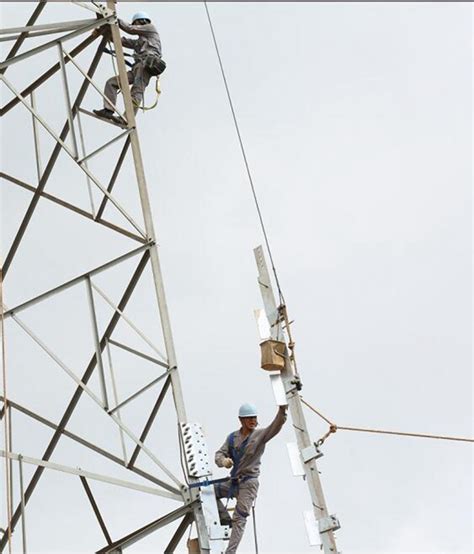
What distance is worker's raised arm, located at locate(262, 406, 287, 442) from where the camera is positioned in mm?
14883

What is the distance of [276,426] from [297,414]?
0.32 metres

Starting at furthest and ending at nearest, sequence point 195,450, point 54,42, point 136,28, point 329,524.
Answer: point 136,28, point 54,42, point 195,450, point 329,524

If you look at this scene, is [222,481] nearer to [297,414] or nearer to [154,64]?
[297,414]

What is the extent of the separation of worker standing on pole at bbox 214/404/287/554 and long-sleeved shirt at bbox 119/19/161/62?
18.5ft

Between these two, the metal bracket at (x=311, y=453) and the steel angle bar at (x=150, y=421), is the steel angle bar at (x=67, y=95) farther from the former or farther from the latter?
the metal bracket at (x=311, y=453)

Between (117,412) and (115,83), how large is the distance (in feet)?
15.7


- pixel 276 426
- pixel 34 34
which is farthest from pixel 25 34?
pixel 276 426

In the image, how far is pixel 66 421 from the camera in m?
16.5

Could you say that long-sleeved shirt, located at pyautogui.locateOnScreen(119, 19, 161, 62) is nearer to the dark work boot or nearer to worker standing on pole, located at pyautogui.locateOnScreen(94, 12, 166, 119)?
worker standing on pole, located at pyautogui.locateOnScreen(94, 12, 166, 119)

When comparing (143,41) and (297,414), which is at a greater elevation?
(143,41)

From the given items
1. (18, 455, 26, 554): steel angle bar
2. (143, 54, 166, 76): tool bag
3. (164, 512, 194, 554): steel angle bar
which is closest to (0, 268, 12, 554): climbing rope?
(18, 455, 26, 554): steel angle bar

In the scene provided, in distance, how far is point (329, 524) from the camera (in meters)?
14.1

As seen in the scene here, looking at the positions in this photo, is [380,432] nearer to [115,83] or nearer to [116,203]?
[116,203]

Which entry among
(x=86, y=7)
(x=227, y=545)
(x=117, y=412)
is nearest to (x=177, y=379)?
(x=117, y=412)
